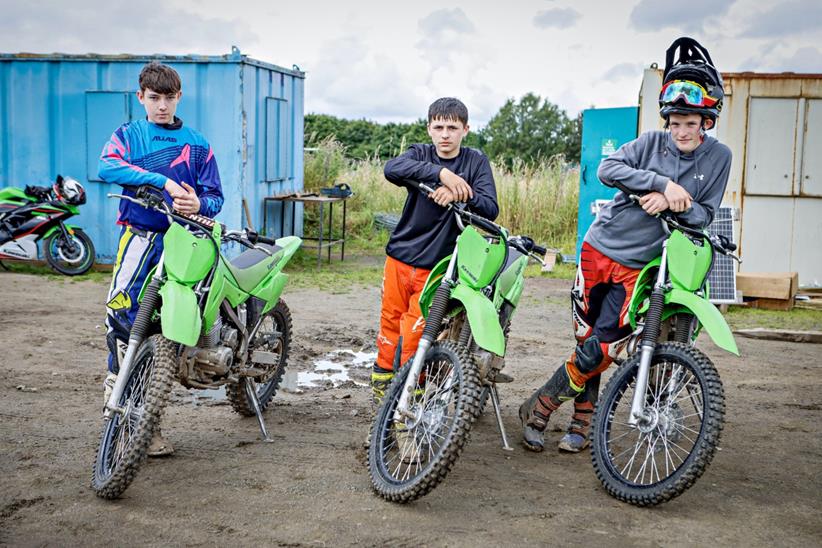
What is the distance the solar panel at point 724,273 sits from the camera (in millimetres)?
9297

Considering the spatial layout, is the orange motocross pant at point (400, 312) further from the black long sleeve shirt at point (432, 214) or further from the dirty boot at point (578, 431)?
the dirty boot at point (578, 431)

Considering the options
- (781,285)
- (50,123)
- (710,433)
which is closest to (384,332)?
(710,433)

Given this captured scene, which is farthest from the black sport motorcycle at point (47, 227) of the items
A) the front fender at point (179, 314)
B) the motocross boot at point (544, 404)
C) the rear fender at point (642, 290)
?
the rear fender at point (642, 290)

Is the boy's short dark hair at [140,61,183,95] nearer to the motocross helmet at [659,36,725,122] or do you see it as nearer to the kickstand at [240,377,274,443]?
the kickstand at [240,377,274,443]

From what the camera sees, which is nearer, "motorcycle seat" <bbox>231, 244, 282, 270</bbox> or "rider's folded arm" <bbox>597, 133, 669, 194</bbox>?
"rider's folded arm" <bbox>597, 133, 669, 194</bbox>

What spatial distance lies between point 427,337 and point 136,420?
1290 mm

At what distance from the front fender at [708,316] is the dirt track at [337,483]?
2.37 ft

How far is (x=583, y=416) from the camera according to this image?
16.0ft

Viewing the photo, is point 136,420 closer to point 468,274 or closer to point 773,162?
point 468,274

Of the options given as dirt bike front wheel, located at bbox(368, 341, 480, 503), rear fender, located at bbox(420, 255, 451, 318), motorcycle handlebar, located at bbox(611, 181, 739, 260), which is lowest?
dirt bike front wheel, located at bbox(368, 341, 480, 503)

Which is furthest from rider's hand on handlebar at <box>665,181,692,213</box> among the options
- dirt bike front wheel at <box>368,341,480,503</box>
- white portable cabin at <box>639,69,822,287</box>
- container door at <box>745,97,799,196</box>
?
container door at <box>745,97,799,196</box>

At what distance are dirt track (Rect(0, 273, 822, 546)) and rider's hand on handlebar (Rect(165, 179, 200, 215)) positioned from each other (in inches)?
46.5

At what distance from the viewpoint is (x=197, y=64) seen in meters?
10.8

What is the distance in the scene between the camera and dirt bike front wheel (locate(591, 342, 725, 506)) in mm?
3715
